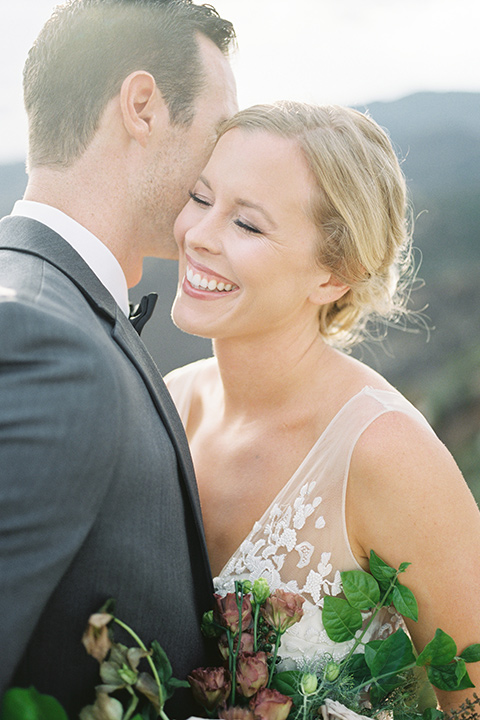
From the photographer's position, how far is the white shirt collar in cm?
169

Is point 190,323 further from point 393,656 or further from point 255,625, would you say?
point 393,656

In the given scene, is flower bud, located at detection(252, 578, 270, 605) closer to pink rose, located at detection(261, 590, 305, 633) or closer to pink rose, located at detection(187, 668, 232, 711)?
pink rose, located at detection(261, 590, 305, 633)

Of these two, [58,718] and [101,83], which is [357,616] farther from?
[101,83]

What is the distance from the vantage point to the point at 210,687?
4.29 ft

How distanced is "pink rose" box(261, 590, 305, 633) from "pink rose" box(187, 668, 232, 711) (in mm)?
149

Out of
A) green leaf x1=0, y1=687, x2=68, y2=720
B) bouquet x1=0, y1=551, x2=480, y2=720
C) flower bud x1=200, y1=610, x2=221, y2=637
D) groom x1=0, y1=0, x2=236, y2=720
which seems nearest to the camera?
green leaf x1=0, y1=687, x2=68, y2=720

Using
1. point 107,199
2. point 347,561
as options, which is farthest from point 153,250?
point 347,561

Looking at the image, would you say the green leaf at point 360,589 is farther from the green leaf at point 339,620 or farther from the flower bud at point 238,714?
the flower bud at point 238,714

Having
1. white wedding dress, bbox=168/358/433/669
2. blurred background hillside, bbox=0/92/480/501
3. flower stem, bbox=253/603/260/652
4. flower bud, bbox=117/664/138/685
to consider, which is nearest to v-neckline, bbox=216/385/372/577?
white wedding dress, bbox=168/358/433/669

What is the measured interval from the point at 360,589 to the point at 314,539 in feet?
0.87

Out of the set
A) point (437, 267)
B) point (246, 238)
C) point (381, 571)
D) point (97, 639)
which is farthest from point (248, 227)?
point (437, 267)

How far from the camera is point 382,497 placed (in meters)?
1.68

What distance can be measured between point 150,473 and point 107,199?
0.91m

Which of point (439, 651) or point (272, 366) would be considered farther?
point (272, 366)
